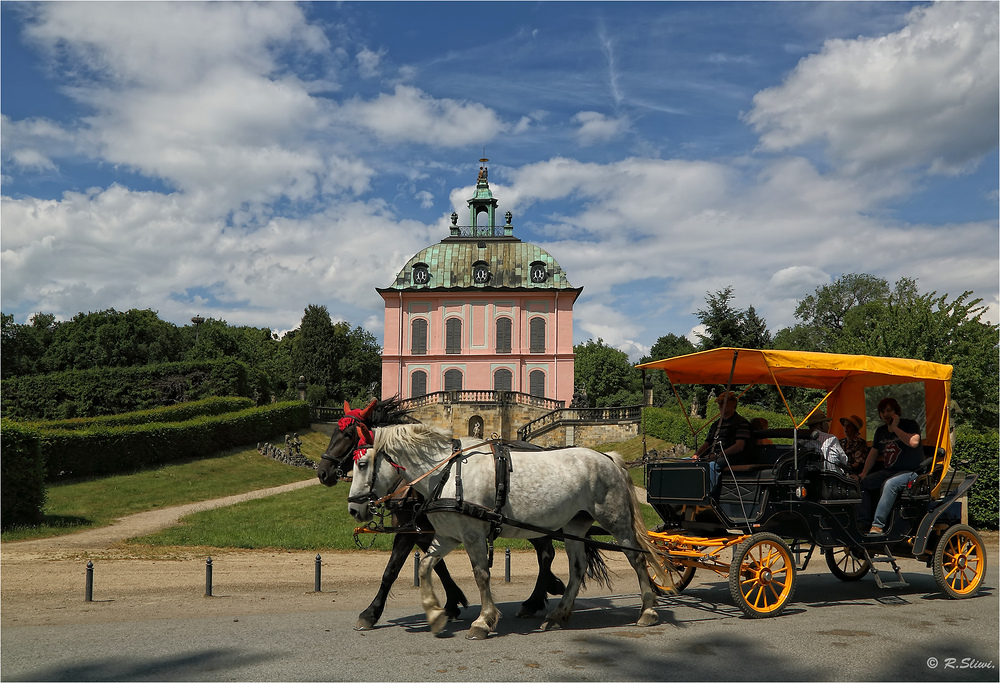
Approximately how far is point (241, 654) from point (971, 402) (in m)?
30.0

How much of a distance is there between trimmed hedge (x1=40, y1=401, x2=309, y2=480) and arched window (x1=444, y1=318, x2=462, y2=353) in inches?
499

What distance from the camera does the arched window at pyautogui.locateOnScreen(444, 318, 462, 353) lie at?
152 ft

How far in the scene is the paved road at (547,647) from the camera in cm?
559

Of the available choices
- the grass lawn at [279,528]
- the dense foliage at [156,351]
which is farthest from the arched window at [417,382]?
the grass lawn at [279,528]

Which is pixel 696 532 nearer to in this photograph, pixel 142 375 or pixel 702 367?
pixel 702 367

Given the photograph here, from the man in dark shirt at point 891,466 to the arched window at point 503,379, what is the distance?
1442 inches

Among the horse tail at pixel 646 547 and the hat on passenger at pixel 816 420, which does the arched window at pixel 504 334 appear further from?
the horse tail at pixel 646 547

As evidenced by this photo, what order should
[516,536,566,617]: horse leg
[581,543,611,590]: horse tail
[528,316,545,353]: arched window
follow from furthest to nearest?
[528,316,545,353]: arched window < [581,543,611,590]: horse tail < [516,536,566,617]: horse leg

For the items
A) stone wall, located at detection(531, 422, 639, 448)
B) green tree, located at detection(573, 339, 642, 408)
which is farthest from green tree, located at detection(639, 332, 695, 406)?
stone wall, located at detection(531, 422, 639, 448)

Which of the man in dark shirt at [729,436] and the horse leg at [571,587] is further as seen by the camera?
the man in dark shirt at [729,436]

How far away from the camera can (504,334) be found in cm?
4609

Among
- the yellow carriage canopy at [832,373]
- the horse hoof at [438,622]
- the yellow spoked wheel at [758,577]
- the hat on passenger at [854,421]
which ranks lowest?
the horse hoof at [438,622]

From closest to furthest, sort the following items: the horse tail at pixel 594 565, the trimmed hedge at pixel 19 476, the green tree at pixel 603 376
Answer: the horse tail at pixel 594 565
the trimmed hedge at pixel 19 476
the green tree at pixel 603 376

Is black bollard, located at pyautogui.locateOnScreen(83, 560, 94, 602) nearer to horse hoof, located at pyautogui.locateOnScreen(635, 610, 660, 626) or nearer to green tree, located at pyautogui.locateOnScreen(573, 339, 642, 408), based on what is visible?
horse hoof, located at pyautogui.locateOnScreen(635, 610, 660, 626)
